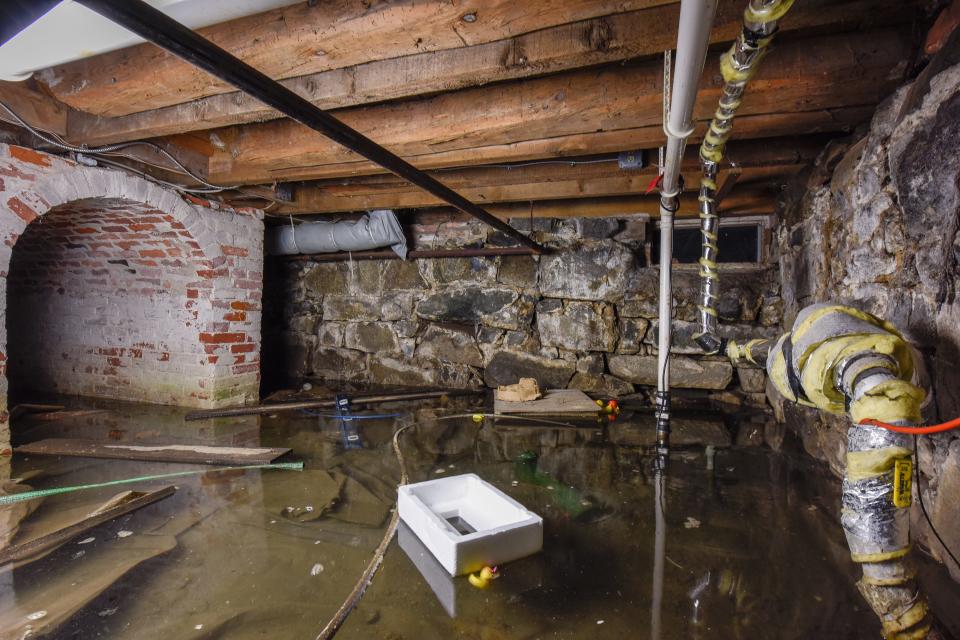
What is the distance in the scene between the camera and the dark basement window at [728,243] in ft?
11.3

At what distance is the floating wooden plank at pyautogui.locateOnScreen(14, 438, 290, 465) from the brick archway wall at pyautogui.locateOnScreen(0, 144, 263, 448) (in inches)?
37.4

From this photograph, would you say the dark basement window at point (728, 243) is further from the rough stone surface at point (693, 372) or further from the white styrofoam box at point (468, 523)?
the white styrofoam box at point (468, 523)

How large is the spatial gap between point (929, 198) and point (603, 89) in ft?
3.70

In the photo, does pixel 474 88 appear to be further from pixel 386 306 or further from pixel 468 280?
pixel 386 306

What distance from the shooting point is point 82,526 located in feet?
4.98

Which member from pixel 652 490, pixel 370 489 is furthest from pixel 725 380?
pixel 370 489

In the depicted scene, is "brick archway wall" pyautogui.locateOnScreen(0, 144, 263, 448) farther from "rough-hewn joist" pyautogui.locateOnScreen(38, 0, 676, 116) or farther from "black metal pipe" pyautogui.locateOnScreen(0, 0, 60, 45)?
"black metal pipe" pyautogui.locateOnScreen(0, 0, 60, 45)

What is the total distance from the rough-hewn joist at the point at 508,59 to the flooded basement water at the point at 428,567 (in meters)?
1.64

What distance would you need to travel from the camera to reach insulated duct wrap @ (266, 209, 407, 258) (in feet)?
12.2

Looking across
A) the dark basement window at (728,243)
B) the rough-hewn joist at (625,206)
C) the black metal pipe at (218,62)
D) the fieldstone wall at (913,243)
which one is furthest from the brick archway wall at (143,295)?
the fieldstone wall at (913,243)

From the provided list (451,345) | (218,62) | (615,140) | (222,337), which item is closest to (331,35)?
(218,62)

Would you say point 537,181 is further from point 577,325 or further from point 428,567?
point 428,567

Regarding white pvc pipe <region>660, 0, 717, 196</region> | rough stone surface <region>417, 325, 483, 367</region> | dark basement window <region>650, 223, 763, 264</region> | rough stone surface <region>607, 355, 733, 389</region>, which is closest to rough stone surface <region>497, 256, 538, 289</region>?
rough stone surface <region>417, 325, 483, 367</region>

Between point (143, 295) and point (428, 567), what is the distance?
3.40m
